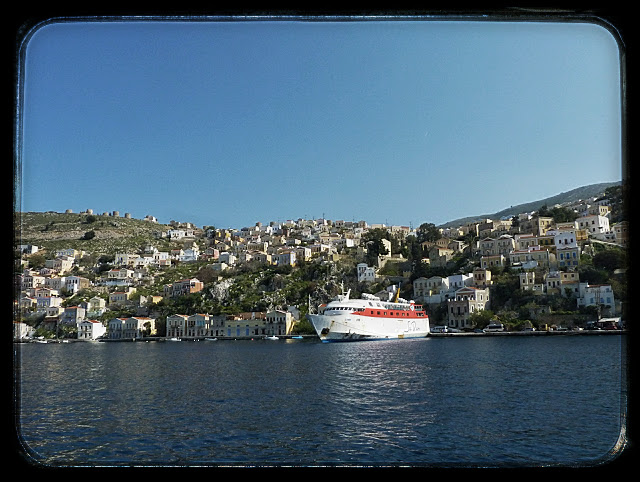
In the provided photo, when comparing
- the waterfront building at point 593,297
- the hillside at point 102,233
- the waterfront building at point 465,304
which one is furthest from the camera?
the hillside at point 102,233

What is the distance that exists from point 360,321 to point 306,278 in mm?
13442

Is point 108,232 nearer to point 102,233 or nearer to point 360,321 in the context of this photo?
point 102,233

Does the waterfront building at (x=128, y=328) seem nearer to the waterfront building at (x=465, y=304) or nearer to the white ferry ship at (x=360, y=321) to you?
the white ferry ship at (x=360, y=321)

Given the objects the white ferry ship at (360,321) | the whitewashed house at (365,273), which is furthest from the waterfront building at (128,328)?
the whitewashed house at (365,273)

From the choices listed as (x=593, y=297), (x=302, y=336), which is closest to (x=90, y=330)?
(x=302, y=336)

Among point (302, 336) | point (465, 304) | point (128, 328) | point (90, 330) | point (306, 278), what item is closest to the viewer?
point (465, 304)

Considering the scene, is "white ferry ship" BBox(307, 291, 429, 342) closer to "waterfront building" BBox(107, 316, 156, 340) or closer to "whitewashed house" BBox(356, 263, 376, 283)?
"whitewashed house" BBox(356, 263, 376, 283)

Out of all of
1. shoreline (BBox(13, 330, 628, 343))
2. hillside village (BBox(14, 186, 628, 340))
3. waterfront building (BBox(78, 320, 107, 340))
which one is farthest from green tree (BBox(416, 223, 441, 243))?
waterfront building (BBox(78, 320, 107, 340))

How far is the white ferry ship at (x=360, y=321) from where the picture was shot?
75.0 ft

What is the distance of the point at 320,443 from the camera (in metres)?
5.05

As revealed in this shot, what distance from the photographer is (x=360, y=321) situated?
2298 centimetres

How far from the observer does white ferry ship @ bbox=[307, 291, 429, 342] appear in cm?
2286

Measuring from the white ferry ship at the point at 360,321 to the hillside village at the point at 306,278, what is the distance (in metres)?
4.57
